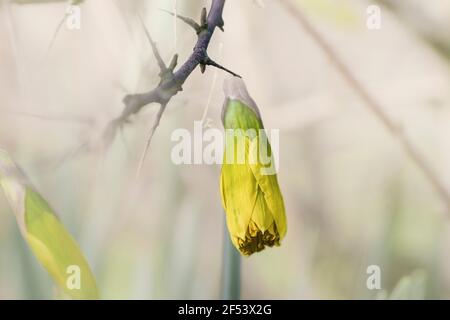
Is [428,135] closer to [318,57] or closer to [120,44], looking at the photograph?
[318,57]

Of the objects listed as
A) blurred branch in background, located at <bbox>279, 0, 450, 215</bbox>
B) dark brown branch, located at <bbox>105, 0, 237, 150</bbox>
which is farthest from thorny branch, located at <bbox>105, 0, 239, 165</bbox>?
blurred branch in background, located at <bbox>279, 0, 450, 215</bbox>

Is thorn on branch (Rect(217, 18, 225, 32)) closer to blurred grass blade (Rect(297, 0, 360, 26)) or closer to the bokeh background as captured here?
the bokeh background

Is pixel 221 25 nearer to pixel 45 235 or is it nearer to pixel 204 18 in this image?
pixel 204 18

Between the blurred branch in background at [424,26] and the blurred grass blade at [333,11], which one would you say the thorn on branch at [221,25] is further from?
the blurred branch in background at [424,26]

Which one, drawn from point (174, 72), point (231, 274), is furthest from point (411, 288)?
point (174, 72)
